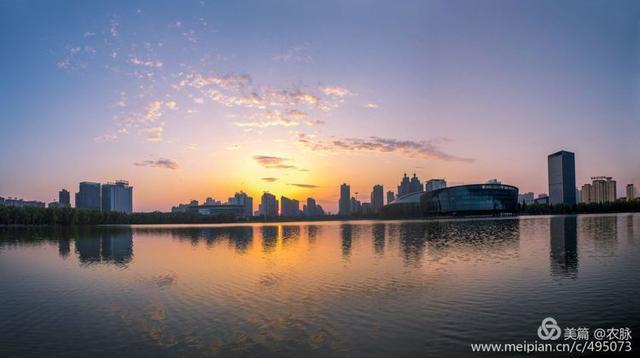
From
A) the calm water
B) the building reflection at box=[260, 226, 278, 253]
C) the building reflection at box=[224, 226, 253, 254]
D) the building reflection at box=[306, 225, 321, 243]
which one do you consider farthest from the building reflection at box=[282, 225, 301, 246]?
the calm water

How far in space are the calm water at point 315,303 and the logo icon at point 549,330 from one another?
0.34 meters

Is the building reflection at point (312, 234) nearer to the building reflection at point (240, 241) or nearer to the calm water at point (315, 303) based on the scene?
the building reflection at point (240, 241)

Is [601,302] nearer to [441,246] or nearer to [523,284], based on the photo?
[523,284]

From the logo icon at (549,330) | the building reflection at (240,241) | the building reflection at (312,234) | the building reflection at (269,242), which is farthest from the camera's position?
the building reflection at (312,234)

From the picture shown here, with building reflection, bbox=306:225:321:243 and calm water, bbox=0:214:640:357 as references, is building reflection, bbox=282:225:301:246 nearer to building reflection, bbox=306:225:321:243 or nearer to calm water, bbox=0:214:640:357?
building reflection, bbox=306:225:321:243

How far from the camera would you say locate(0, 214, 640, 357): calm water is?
1850 centimetres

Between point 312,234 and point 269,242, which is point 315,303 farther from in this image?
point 312,234

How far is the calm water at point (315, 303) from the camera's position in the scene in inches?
728

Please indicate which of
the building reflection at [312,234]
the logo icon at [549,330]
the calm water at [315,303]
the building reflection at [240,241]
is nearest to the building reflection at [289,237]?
the building reflection at [312,234]

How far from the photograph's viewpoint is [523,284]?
28.5 meters

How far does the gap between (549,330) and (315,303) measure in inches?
496

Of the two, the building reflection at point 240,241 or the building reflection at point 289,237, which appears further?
the building reflection at point 289,237

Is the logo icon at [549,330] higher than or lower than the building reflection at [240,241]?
higher

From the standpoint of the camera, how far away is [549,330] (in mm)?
19047
